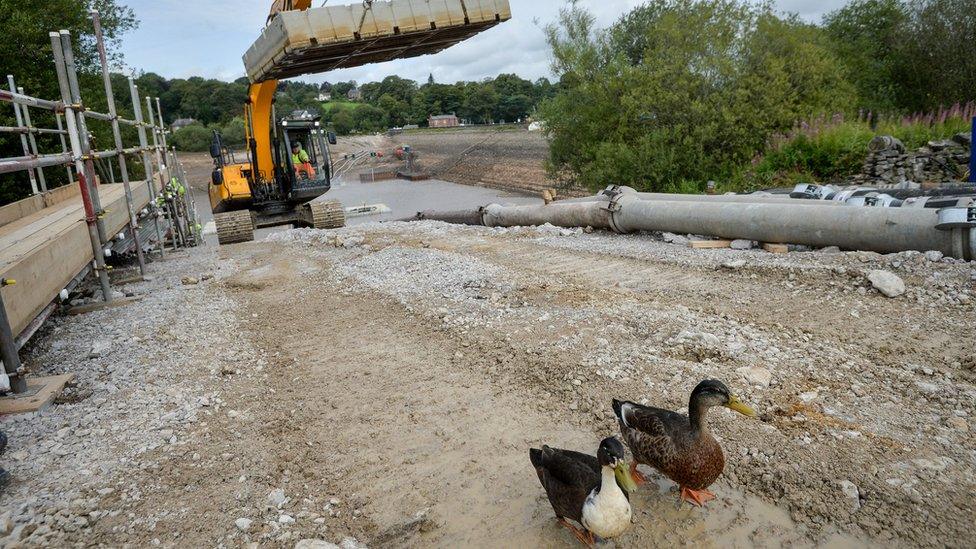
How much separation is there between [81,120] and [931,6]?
23.8 m

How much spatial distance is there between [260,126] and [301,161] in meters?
1.12

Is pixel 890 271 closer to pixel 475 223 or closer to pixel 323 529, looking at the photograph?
pixel 323 529

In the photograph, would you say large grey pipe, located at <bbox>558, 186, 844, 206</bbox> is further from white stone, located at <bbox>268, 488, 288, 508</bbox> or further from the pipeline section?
white stone, located at <bbox>268, 488, 288, 508</bbox>

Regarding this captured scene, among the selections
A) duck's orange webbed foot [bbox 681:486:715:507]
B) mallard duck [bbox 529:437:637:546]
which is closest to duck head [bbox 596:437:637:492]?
mallard duck [bbox 529:437:637:546]

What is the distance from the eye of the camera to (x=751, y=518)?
2.78m

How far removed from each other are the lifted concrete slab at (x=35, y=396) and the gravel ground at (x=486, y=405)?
0.07 m

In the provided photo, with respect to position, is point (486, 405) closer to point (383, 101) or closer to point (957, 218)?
point (957, 218)

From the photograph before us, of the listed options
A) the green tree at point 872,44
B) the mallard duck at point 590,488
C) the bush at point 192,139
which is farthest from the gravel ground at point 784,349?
the bush at point 192,139

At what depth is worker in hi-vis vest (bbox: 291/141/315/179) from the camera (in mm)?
13117

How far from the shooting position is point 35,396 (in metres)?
3.68

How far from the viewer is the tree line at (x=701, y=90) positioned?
14.8 metres

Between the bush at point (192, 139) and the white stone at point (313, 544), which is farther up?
the bush at point (192, 139)

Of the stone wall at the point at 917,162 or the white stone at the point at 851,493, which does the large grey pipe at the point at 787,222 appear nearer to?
the white stone at the point at 851,493

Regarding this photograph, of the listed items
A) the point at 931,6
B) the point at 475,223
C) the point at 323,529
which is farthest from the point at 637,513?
the point at 931,6
